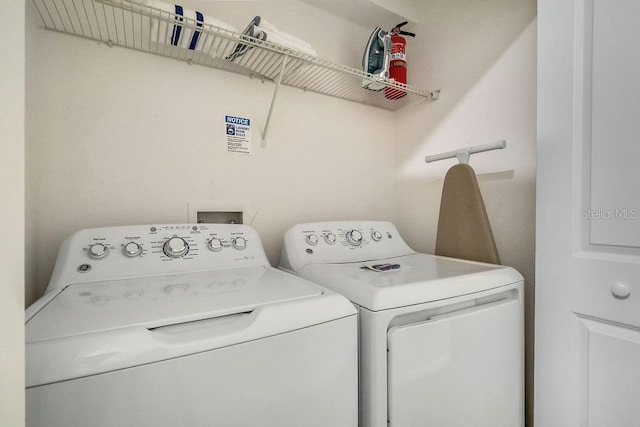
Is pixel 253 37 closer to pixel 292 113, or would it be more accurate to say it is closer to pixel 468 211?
pixel 292 113

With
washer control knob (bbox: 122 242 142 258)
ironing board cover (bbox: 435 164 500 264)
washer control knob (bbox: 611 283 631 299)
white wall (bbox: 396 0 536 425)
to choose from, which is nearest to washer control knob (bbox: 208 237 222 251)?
washer control knob (bbox: 122 242 142 258)

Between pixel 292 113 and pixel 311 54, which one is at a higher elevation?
pixel 311 54

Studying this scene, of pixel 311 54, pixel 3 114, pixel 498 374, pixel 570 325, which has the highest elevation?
pixel 311 54

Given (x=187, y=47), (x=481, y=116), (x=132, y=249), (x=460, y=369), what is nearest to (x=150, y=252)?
(x=132, y=249)

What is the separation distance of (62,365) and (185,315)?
194 mm

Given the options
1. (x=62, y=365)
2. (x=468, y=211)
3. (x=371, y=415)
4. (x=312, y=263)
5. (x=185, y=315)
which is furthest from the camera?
(x=468, y=211)

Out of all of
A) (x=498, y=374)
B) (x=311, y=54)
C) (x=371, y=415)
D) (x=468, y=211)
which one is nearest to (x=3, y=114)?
(x=371, y=415)

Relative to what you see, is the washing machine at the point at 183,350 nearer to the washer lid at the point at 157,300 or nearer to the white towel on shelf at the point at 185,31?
the washer lid at the point at 157,300

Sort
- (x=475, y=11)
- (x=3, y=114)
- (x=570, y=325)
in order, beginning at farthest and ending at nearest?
(x=475, y=11) < (x=570, y=325) < (x=3, y=114)

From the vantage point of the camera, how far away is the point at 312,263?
115 cm

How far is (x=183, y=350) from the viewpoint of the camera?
532 mm

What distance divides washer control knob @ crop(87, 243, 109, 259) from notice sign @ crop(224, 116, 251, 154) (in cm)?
63

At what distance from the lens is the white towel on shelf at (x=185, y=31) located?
96 centimetres

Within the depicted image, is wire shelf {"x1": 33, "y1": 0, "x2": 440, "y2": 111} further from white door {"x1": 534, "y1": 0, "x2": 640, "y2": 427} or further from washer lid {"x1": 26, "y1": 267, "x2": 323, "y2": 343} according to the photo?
washer lid {"x1": 26, "y1": 267, "x2": 323, "y2": 343}
